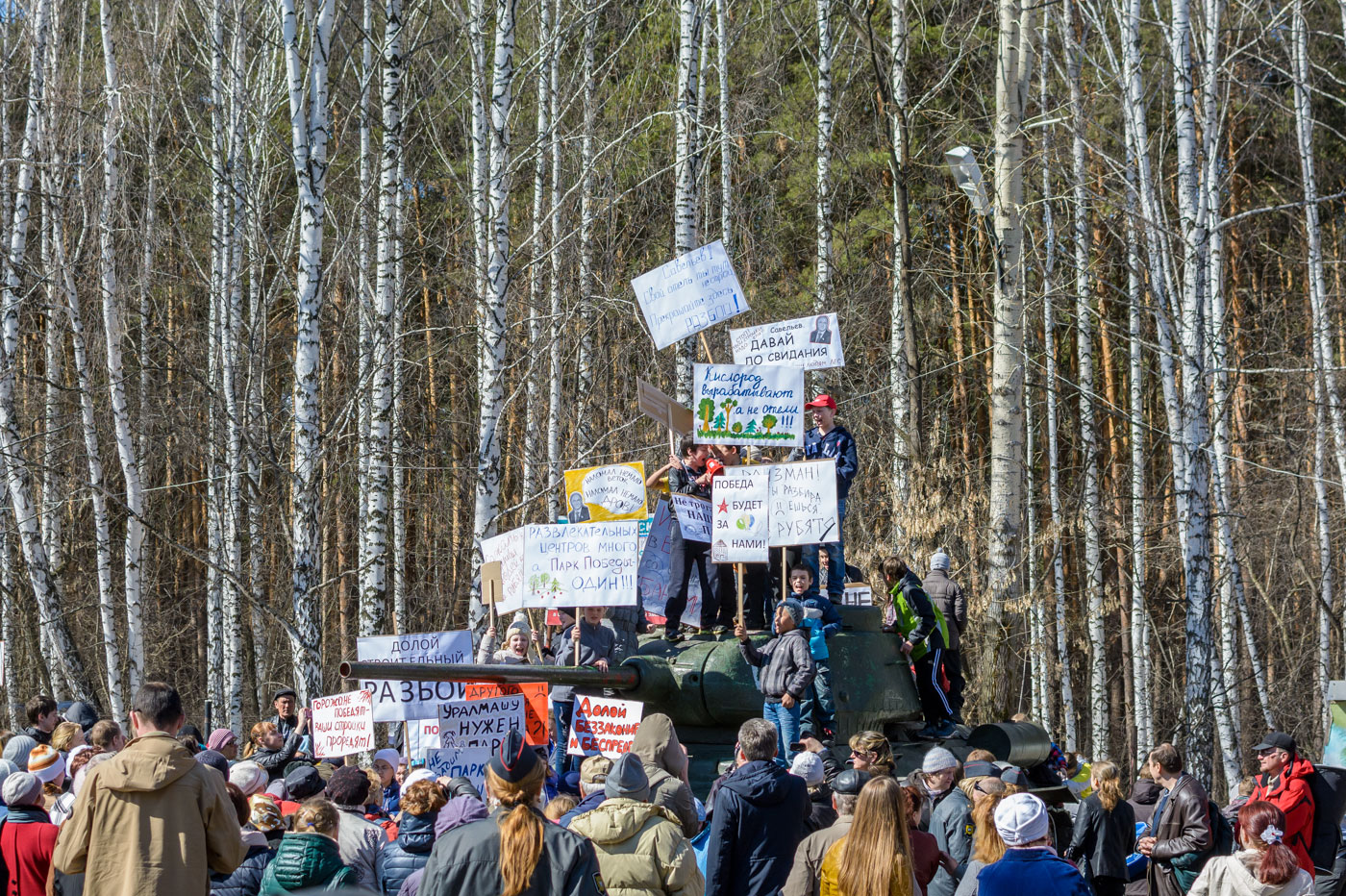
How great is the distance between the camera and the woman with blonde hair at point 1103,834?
8.57 m

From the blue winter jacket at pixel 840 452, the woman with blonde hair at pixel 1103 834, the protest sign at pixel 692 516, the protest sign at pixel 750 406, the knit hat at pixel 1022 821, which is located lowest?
the woman with blonde hair at pixel 1103 834

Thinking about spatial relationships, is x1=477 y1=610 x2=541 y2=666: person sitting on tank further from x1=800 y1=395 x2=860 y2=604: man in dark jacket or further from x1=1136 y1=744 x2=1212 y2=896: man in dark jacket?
x1=1136 y1=744 x2=1212 y2=896: man in dark jacket

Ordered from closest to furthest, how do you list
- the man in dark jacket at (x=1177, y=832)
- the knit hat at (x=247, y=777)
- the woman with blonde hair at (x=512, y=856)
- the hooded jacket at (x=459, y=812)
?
the woman with blonde hair at (x=512, y=856) < the hooded jacket at (x=459, y=812) < the knit hat at (x=247, y=777) < the man in dark jacket at (x=1177, y=832)

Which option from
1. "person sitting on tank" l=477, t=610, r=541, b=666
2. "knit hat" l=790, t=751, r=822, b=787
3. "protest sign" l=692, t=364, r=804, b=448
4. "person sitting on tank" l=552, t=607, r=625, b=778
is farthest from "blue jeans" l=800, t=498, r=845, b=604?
"knit hat" l=790, t=751, r=822, b=787

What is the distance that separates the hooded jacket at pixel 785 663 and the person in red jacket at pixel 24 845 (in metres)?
4.80

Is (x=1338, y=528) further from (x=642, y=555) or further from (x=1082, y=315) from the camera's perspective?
(x=642, y=555)

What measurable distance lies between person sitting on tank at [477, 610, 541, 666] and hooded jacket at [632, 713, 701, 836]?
3.06 meters

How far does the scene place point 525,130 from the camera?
24.6 metres

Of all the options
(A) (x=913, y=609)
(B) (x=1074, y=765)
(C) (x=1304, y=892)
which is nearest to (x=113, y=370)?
(A) (x=913, y=609)

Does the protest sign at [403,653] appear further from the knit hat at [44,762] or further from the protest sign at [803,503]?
the knit hat at [44,762]

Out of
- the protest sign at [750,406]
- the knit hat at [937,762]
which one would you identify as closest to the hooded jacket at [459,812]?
the knit hat at [937,762]

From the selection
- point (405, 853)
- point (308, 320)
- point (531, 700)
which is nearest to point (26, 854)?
point (405, 853)

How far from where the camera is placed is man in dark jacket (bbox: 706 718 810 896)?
712 cm

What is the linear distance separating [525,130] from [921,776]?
1796cm
